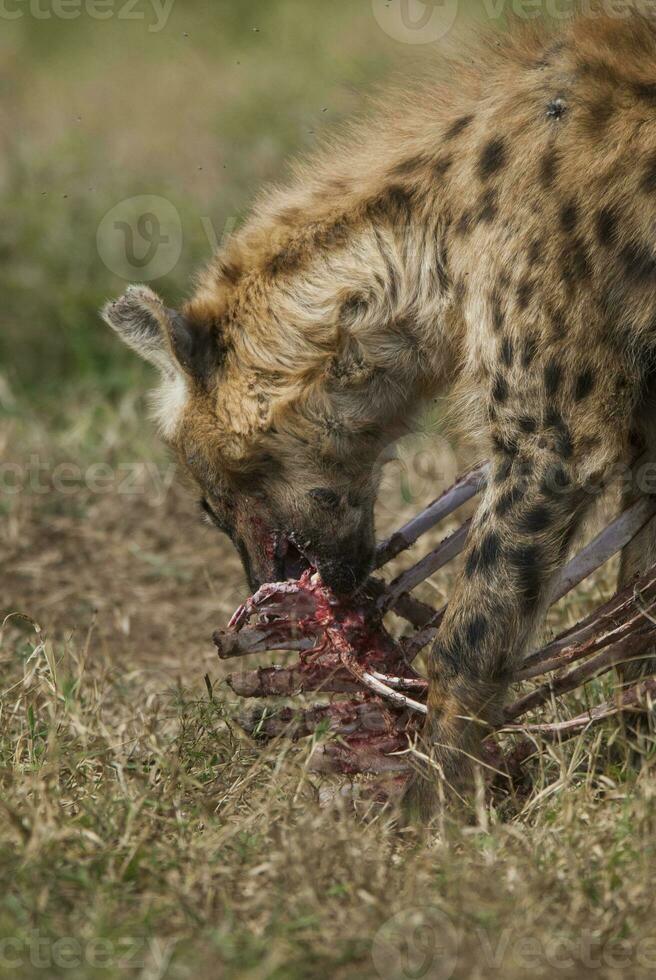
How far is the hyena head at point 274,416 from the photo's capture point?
3578 mm

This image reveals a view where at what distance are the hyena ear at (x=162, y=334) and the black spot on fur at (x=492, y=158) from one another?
81cm

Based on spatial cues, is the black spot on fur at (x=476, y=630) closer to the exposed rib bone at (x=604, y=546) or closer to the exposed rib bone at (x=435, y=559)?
the exposed rib bone at (x=604, y=546)

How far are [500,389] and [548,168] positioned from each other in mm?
509

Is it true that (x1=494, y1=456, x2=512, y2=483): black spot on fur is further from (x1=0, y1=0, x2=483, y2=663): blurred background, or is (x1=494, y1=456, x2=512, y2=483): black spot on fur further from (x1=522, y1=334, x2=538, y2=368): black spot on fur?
(x1=0, y1=0, x2=483, y2=663): blurred background

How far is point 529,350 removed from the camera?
3.19 metres

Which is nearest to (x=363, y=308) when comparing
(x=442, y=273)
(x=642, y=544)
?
(x=442, y=273)

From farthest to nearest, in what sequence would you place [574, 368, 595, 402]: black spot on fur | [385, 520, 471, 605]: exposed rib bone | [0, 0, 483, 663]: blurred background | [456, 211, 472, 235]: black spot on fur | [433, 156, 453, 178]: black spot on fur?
[0, 0, 483, 663]: blurred background → [385, 520, 471, 605]: exposed rib bone → [433, 156, 453, 178]: black spot on fur → [456, 211, 472, 235]: black spot on fur → [574, 368, 595, 402]: black spot on fur

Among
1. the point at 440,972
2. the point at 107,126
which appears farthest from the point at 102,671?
the point at 107,126

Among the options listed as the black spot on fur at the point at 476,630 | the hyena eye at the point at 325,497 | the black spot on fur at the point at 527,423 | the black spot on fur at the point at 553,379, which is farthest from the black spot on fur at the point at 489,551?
the hyena eye at the point at 325,497

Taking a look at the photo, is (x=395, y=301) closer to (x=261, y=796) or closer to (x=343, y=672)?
(x=343, y=672)

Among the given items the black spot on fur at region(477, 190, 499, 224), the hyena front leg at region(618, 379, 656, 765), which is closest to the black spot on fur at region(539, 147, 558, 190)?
the black spot on fur at region(477, 190, 499, 224)

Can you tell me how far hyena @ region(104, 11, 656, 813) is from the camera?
3172 mm

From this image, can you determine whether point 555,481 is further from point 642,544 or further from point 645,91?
point 645,91

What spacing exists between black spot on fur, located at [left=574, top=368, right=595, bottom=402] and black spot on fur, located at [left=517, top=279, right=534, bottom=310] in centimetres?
20
